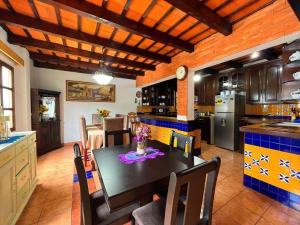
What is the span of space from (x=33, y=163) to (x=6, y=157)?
2.98 feet

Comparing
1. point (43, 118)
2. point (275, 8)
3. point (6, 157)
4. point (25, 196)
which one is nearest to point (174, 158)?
point (6, 157)

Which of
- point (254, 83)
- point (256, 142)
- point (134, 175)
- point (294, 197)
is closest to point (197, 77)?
point (254, 83)

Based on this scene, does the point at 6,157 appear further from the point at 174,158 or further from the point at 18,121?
the point at 18,121

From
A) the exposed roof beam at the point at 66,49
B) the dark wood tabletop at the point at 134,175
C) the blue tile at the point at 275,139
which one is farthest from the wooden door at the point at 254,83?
the dark wood tabletop at the point at 134,175

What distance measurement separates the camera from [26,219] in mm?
1616

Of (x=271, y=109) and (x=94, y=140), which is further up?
(x=271, y=109)

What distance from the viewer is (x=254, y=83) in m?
4.06

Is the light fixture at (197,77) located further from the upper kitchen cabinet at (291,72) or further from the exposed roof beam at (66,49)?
the upper kitchen cabinet at (291,72)

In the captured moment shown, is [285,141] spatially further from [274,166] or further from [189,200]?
[189,200]

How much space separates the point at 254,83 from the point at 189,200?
4412 mm

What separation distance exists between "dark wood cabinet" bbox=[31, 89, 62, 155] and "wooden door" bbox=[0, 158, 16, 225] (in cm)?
Answer: 257

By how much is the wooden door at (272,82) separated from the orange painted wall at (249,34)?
2100 mm

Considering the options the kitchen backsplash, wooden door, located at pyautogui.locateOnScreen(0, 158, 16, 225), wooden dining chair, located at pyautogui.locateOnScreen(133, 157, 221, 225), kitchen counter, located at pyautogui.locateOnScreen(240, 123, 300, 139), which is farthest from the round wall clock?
wooden door, located at pyautogui.locateOnScreen(0, 158, 16, 225)

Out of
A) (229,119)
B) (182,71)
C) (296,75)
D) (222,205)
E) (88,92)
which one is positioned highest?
(182,71)
